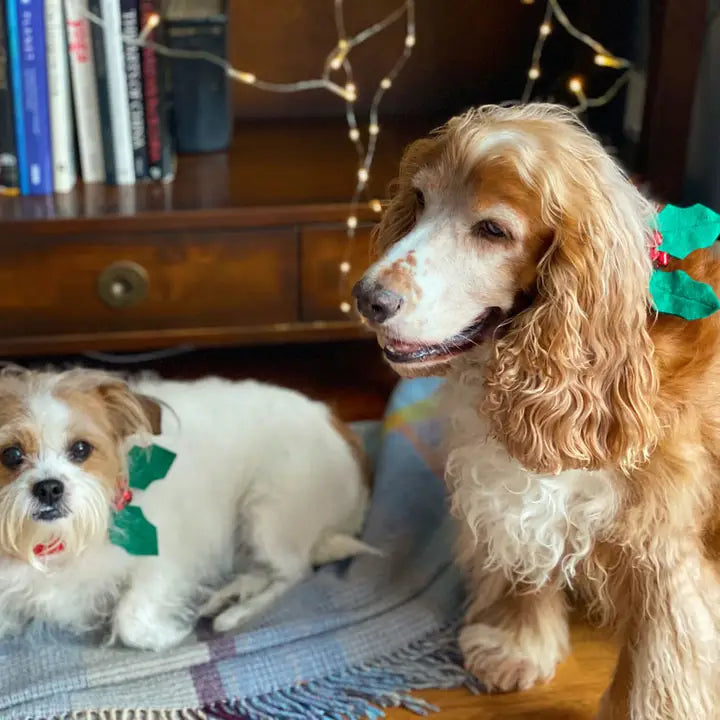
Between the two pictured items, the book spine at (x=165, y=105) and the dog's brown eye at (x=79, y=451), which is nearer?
the dog's brown eye at (x=79, y=451)

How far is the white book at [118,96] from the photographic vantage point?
188 cm

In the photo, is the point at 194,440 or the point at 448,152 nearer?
the point at 448,152

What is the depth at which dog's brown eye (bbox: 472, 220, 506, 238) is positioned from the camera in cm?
114

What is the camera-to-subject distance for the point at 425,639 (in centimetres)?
158

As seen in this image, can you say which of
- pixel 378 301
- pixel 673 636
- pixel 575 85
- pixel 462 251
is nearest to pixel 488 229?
pixel 462 251

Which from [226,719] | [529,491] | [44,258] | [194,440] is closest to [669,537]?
[529,491]

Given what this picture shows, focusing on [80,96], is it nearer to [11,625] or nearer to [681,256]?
[11,625]

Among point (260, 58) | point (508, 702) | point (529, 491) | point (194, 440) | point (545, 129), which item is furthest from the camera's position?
point (260, 58)

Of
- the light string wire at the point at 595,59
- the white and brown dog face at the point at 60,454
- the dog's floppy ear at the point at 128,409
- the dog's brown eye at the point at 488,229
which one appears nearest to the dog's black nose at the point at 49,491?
the white and brown dog face at the point at 60,454

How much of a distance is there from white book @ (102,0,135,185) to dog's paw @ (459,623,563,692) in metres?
1.08

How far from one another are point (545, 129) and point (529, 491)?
0.43 m

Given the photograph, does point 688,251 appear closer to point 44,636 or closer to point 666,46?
point 666,46

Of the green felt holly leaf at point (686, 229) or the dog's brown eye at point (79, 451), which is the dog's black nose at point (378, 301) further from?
the dog's brown eye at point (79, 451)

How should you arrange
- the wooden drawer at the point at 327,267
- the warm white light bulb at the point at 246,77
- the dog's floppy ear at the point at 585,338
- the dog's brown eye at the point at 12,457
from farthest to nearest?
1. the warm white light bulb at the point at 246,77
2. the wooden drawer at the point at 327,267
3. the dog's brown eye at the point at 12,457
4. the dog's floppy ear at the point at 585,338
